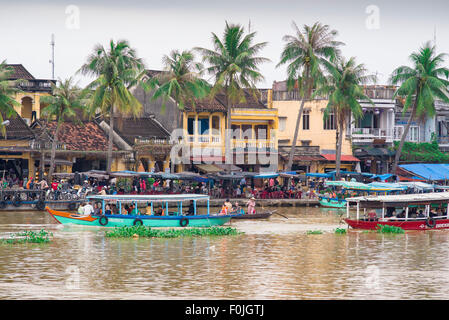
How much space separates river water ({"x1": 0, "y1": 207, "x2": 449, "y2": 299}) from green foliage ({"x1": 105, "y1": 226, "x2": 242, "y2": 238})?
0.63 m

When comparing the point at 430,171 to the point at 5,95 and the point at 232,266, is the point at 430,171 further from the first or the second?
the point at 232,266

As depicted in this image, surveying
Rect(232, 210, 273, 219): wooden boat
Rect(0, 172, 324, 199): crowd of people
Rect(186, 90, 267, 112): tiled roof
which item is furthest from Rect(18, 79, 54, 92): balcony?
Rect(232, 210, 273, 219): wooden boat

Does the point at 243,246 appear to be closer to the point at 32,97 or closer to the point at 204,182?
the point at 204,182

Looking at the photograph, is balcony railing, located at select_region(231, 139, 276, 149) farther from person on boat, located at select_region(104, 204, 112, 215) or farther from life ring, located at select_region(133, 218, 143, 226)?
life ring, located at select_region(133, 218, 143, 226)

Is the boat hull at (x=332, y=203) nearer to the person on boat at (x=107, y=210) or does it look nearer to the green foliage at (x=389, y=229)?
the green foliage at (x=389, y=229)

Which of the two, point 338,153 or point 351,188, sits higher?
point 338,153

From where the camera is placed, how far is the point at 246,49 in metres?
57.7

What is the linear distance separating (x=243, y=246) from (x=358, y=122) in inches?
1552

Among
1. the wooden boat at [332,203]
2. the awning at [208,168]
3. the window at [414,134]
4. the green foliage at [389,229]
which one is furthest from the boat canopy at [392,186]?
the window at [414,134]

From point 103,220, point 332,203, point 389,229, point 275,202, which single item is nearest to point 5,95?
point 103,220

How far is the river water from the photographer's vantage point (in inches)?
911

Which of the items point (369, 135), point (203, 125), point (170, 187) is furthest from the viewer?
point (369, 135)

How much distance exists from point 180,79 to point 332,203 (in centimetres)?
1403

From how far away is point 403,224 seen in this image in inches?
1518
